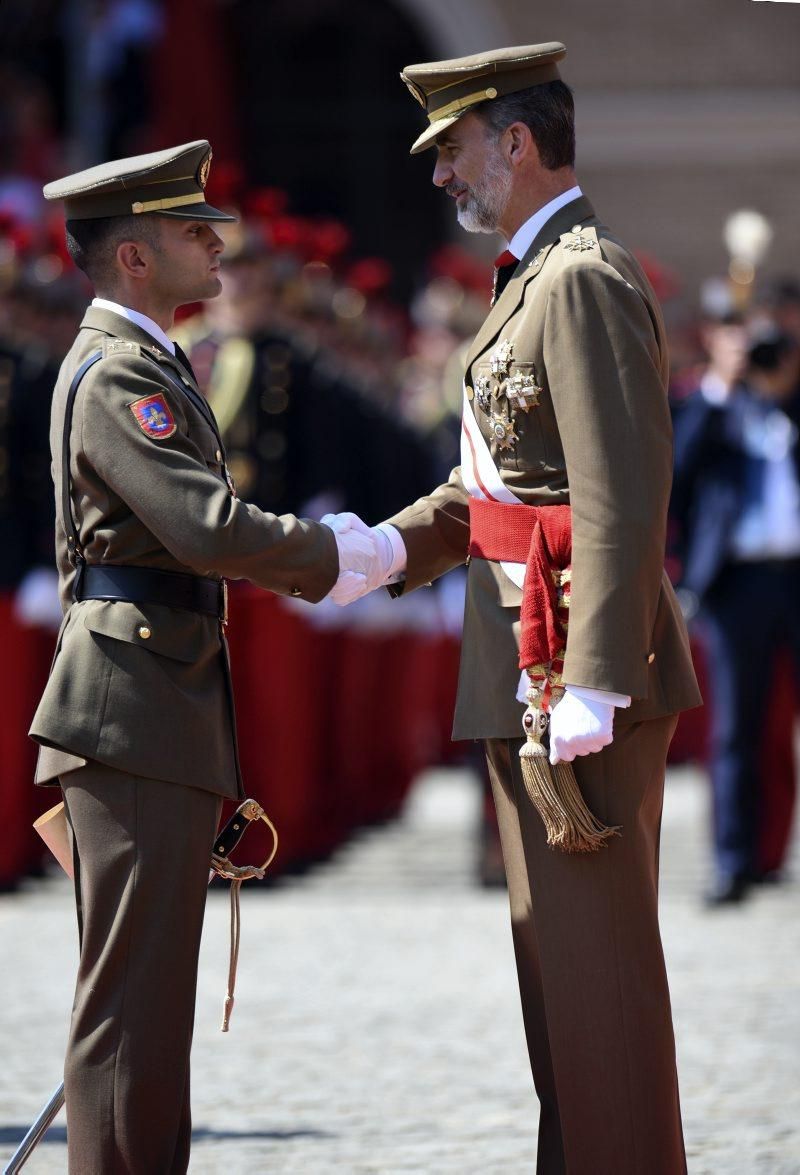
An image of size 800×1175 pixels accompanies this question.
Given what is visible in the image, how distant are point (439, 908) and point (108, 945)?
13.9 ft

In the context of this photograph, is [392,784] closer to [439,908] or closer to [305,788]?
[305,788]

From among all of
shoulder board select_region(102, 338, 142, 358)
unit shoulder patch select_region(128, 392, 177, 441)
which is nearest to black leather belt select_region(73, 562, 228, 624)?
unit shoulder patch select_region(128, 392, 177, 441)

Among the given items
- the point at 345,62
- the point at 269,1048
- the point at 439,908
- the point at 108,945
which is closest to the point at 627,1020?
the point at 108,945

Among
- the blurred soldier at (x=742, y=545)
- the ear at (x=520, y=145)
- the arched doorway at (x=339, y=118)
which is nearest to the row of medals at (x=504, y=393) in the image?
the ear at (x=520, y=145)

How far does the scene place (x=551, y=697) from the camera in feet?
12.0

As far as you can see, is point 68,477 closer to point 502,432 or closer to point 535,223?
point 502,432

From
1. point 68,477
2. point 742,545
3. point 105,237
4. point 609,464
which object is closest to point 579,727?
point 609,464

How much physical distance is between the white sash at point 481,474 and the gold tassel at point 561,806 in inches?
11.5

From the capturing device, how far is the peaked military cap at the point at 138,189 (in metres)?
3.91

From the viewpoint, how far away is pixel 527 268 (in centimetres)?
383

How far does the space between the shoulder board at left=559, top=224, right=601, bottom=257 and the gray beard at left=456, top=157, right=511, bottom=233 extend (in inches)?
6.0

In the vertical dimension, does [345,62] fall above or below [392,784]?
above

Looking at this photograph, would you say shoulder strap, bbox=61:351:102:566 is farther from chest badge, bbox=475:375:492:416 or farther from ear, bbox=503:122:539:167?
ear, bbox=503:122:539:167

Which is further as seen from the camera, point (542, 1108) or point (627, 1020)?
point (542, 1108)
